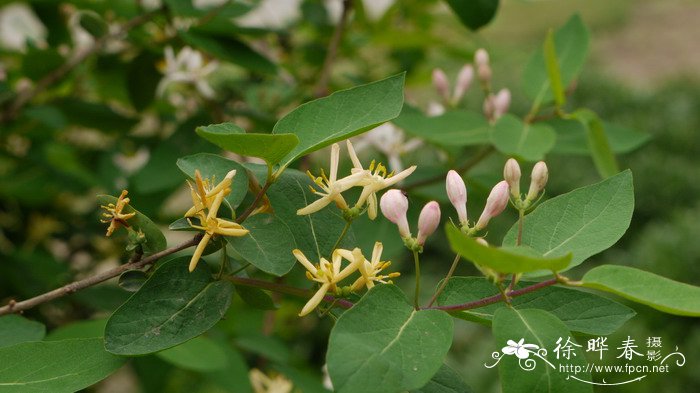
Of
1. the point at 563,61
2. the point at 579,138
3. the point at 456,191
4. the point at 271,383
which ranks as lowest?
the point at 271,383

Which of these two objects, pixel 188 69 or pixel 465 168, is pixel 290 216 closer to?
pixel 465 168

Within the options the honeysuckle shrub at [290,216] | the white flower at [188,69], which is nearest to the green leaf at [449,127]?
the honeysuckle shrub at [290,216]

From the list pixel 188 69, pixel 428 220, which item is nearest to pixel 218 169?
pixel 428 220

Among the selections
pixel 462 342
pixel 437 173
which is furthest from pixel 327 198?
pixel 462 342

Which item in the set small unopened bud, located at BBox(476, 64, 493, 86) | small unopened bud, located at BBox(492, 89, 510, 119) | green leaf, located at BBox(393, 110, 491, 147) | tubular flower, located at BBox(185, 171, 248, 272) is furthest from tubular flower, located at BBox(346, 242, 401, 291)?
small unopened bud, located at BBox(476, 64, 493, 86)

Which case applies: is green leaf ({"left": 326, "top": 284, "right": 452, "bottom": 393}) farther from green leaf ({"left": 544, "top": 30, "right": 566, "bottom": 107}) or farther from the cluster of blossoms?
green leaf ({"left": 544, "top": 30, "right": 566, "bottom": 107})

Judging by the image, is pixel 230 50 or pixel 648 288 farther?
pixel 230 50
